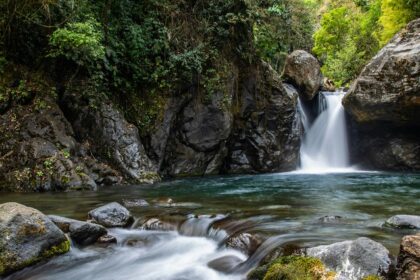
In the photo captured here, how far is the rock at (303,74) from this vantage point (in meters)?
17.6

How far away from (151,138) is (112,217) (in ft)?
22.2

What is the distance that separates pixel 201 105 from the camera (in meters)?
14.1

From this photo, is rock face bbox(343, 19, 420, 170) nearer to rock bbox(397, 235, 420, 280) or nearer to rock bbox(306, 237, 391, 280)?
rock bbox(306, 237, 391, 280)

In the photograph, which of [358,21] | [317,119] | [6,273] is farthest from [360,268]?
[358,21]

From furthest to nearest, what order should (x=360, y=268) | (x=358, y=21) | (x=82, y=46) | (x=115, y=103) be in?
(x=358, y=21) < (x=115, y=103) < (x=82, y=46) < (x=360, y=268)

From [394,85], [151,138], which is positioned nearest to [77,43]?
[151,138]

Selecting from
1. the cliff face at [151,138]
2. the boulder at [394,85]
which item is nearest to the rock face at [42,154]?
the cliff face at [151,138]

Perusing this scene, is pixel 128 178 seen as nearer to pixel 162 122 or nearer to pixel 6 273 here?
pixel 162 122

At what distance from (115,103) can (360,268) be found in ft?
32.7

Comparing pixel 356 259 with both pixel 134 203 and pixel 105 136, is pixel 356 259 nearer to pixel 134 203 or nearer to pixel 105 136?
pixel 134 203

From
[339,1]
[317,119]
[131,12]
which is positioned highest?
[339,1]

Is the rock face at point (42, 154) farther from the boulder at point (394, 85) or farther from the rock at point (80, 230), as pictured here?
the boulder at point (394, 85)

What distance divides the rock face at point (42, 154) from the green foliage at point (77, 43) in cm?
131

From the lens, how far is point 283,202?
26.6 ft
